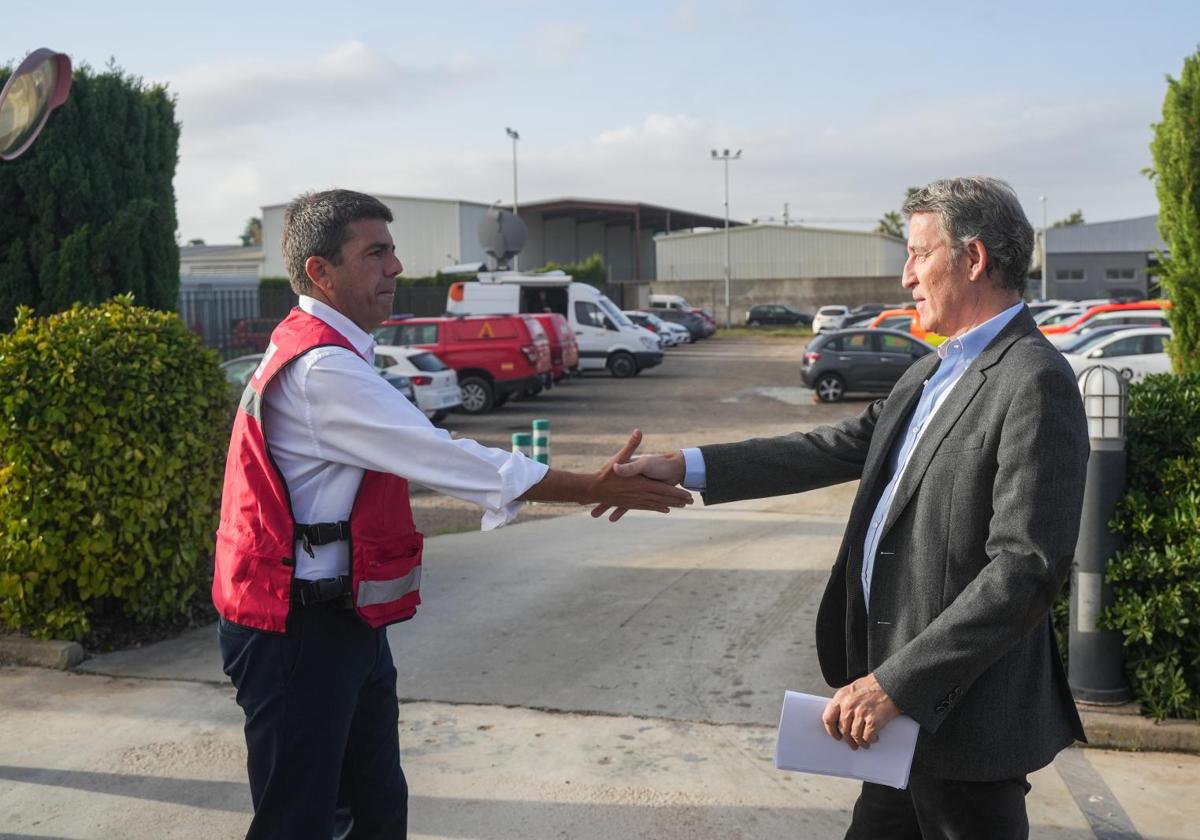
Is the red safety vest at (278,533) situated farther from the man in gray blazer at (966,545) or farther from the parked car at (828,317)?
the parked car at (828,317)

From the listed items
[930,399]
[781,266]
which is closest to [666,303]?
[781,266]

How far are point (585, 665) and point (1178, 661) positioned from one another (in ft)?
9.04

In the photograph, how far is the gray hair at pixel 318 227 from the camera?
310cm

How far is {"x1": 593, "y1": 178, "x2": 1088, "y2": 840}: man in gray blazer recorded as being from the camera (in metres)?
2.41

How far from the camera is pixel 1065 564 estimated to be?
242cm

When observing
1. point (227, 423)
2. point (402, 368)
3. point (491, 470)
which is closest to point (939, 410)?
point (491, 470)

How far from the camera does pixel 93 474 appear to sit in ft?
20.4

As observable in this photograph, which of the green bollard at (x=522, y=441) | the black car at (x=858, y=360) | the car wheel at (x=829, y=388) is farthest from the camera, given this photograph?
the car wheel at (x=829, y=388)

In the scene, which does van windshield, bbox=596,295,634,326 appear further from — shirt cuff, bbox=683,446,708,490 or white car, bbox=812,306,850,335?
shirt cuff, bbox=683,446,708,490

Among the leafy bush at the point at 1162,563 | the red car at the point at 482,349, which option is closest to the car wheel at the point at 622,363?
the red car at the point at 482,349

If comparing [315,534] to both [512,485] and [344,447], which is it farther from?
[512,485]

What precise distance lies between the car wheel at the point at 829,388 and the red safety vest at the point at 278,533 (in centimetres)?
2172

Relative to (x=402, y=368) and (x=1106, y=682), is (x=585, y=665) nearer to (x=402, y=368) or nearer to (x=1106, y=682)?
(x=1106, y=682)

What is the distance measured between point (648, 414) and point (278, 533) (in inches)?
776
